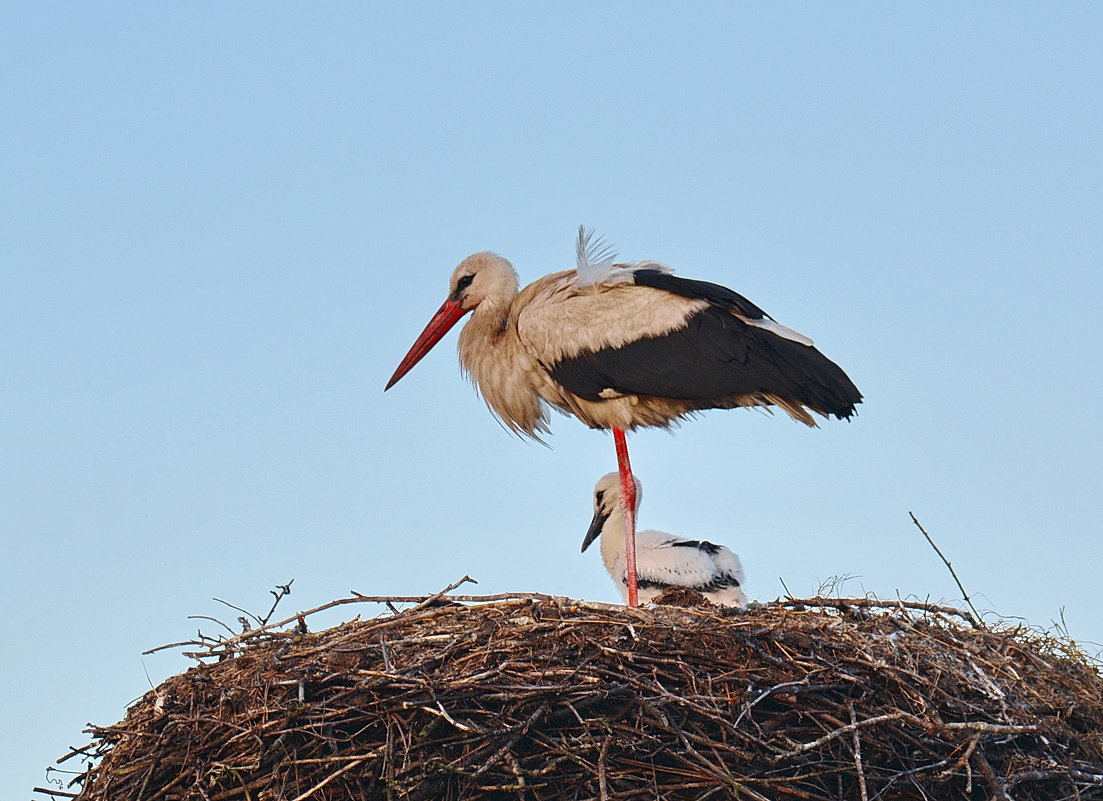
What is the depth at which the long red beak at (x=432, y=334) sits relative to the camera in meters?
7.60

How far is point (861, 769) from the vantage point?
4605 millimetres

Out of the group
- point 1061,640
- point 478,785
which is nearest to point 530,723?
point 478,785

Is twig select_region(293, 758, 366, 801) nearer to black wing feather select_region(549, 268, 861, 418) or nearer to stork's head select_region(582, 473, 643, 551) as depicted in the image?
black wing feather select_region(549, 268, 861, 418)

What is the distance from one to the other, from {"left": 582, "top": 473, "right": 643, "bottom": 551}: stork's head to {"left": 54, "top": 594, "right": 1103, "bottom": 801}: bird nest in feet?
7.27

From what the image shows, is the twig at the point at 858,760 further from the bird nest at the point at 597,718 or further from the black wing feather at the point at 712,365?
the black wing feather at the point at 712,365

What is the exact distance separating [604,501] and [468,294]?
3.91ft

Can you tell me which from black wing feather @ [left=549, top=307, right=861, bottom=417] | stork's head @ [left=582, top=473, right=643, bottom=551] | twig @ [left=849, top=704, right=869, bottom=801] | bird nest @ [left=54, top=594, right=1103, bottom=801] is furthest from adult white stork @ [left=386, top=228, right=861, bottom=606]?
twig @ [left=849, top=704, right=869, bottom=801]

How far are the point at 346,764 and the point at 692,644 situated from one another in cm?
114

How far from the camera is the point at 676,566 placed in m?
6.60

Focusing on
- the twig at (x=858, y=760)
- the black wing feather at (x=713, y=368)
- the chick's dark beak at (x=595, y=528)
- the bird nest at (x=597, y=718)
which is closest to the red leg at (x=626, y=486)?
the black wing feather at (x=713, y=368)

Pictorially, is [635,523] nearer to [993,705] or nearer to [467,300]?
[467,300]

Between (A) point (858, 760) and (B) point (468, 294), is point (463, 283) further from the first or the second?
(A) point (858, 760)

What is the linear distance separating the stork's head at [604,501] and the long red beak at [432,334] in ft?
3.49

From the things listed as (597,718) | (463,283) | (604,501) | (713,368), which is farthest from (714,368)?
(597,718)
